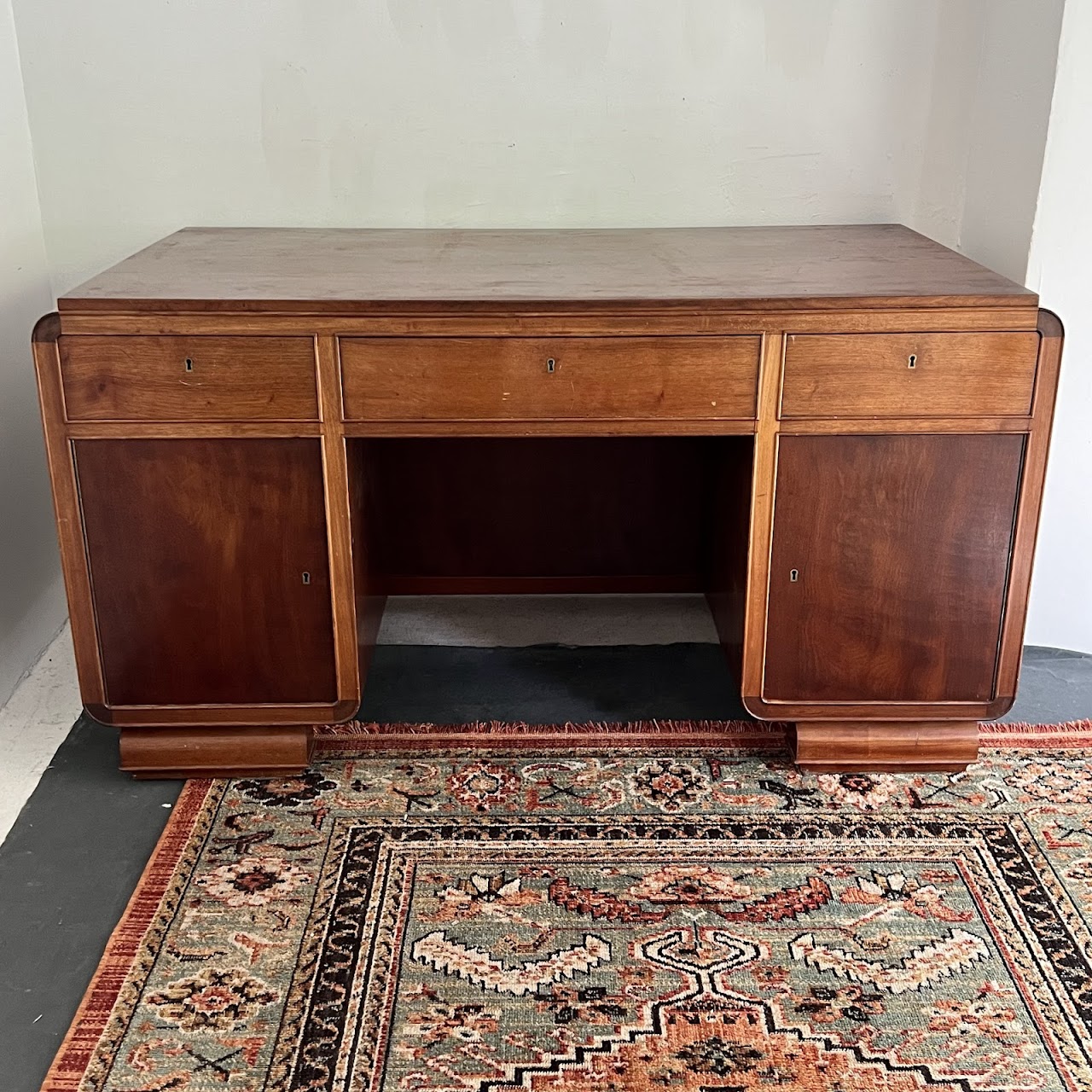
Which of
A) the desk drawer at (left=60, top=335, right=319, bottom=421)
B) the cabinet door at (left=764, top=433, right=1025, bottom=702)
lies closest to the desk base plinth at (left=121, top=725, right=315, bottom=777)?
the desk drawer at (left=60, top=335, right=319, bottom=421)

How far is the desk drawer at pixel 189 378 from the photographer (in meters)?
1.84

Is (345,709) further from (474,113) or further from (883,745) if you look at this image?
(474,113)

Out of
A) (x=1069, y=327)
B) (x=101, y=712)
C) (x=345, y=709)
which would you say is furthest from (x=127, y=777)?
Answer: (x=1069, y=327)

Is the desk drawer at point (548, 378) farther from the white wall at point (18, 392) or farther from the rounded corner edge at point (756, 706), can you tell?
the white wall at point (18, 392)

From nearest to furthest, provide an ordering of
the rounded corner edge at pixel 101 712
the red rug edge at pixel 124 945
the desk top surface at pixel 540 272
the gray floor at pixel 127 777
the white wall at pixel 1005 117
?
the red rug edge at pixel 124 945
the gray floor at pixel 127 777
the desk top surface at pixel 540 272
the rounded corner edge at pixel 101 712
the white wall at pixel 1005 117

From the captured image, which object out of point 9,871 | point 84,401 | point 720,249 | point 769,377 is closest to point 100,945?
point 9,871

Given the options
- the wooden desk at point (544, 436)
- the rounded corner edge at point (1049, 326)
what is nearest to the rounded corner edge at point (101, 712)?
the wooden desk at point (544, 436)

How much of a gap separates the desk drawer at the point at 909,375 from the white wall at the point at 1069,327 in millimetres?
465

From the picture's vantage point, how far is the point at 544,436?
1.90 meters

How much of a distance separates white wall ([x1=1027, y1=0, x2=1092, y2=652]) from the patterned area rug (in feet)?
1.39

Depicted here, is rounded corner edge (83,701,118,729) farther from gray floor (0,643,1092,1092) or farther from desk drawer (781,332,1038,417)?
desk drawer (781,332,1038,417)

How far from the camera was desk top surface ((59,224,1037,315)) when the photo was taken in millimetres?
1827

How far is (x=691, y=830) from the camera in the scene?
1.95 metres

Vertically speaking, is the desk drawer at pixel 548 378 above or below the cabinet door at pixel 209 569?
above
